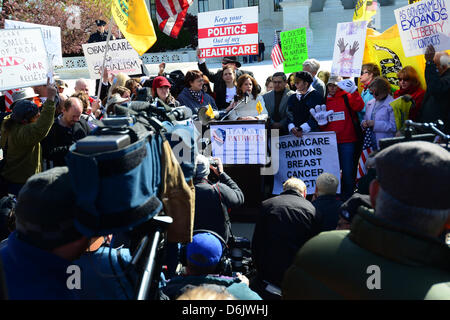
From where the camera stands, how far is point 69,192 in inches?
67.6

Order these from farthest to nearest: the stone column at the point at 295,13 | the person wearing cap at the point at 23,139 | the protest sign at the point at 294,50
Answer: the stone column at the point at 295,13 < the protest sign at the point at 294,50 < the person wearing cap at the point at 23,139

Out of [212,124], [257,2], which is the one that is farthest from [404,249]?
[257,2]

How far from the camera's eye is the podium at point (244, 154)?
Result: 6039mm

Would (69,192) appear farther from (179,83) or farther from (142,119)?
(179,83)

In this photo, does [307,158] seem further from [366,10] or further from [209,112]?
[366,10]

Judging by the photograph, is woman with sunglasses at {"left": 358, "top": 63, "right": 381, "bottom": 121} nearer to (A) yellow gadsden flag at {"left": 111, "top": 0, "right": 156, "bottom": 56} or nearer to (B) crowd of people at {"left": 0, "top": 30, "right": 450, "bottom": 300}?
(B) crowd of people at {"left": 0, "top": 30, "right": 450, "bottom": 300}

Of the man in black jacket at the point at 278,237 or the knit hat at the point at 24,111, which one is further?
the knit hat at the point at 24,111

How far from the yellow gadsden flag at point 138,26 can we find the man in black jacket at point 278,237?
3.77 meters

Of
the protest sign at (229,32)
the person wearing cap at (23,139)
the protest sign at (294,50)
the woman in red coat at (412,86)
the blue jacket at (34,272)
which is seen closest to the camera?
the blue jacket at (34,272)

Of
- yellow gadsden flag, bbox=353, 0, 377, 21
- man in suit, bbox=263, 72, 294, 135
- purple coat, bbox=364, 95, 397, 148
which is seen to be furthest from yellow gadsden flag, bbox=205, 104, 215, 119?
yellow gadsden flag, bbox=353, 0, 377, 21

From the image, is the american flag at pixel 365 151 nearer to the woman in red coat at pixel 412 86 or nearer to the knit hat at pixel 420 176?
the woman in red coat at pixel 412 86

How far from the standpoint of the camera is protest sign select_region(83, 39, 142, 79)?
28.4 ft

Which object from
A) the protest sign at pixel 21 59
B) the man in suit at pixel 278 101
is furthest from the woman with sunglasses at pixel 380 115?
the protest sign at pixel 21 59

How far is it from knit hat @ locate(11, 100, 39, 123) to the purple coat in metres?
4.02
